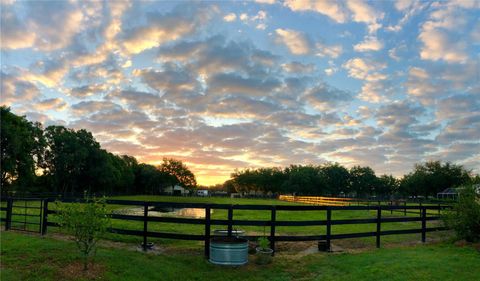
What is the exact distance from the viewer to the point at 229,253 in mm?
9961

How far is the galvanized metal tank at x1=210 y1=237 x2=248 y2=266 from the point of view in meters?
9.95

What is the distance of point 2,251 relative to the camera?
31.5 ft

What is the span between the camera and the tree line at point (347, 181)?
102 meters

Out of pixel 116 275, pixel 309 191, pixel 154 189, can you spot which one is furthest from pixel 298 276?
pixel 154 189

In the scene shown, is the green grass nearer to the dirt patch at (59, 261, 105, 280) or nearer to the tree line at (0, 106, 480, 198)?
the dirt patch at (59, 261, 105, 280)

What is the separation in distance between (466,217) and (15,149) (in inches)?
1883

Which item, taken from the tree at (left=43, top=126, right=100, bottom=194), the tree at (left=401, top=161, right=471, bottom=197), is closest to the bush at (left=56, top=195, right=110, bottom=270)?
the tree at (left=43, top=126, right=100, bottom=194)

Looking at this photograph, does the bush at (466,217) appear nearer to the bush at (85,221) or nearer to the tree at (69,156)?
the bush at (85,221)

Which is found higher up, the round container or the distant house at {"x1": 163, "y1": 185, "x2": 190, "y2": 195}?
the round container

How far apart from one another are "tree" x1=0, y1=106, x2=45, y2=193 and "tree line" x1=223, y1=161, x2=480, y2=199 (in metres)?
81.7

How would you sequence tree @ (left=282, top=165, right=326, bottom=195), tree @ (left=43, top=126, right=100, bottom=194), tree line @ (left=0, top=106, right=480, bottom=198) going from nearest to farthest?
1. tree line @ (left=0, top=106, right=480, bottom=198)
2. tree @ (left=43, top=126, right=100, bottom=194)
3. tree @ (left=282, top=165, right=326, bottom=195)

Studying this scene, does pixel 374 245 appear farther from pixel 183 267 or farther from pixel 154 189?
pixel 154 189

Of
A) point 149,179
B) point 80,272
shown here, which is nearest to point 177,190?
point 149,179

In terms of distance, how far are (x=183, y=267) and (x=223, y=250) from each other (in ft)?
3.48
